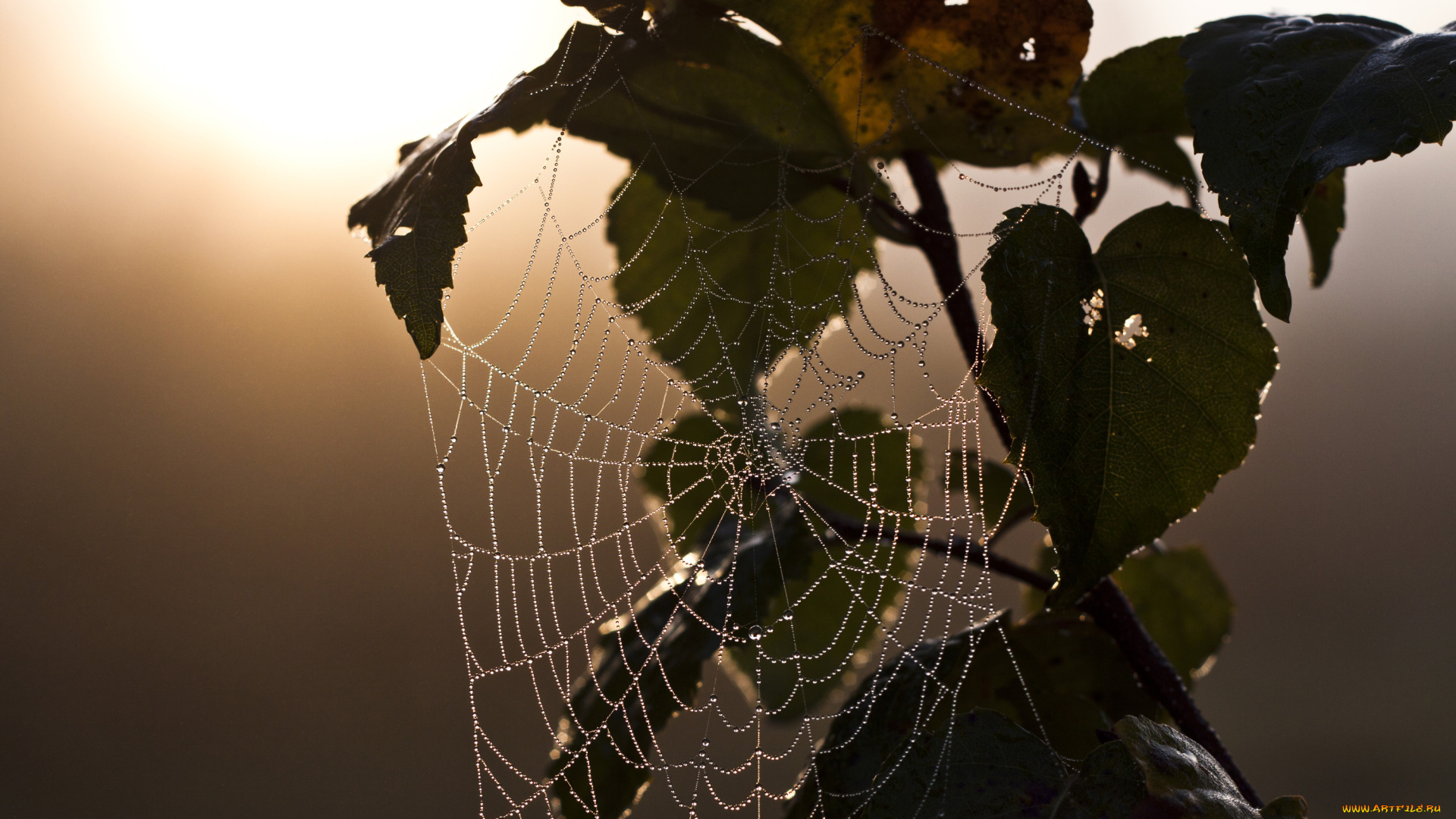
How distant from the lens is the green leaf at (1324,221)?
1.66ft

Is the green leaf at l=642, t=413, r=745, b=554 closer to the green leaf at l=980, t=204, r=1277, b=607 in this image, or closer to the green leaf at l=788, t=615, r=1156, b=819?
the green leaf at l=788, t=615, r=1156, b=819

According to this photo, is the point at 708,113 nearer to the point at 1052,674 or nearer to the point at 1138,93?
the point at 1138,93

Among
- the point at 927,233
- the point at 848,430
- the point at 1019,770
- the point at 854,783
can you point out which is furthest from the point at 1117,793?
the point at 848,430

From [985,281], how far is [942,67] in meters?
0.16

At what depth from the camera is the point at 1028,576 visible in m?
0.58

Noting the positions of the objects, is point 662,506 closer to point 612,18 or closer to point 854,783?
point 854,783

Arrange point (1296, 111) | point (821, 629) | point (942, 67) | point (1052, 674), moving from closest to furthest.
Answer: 1. point (1296, 111)
2. point (942, 67)
3. point (1052, 674)
4. point (821, 629)

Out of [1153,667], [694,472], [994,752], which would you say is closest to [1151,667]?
[1153,667]

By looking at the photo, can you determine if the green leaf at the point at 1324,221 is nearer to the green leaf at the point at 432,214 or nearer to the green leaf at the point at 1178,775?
the green leaf at the point at 1178,775

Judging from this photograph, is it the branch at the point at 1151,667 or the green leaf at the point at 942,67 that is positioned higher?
the green leaf at the point at 942,67

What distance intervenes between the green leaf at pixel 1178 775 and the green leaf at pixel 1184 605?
1.25ft

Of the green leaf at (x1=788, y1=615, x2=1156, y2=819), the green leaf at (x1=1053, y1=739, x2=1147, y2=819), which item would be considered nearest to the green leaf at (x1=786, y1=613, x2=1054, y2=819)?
the green leaf at (x1=788, y1=615, x2=1156, y2=819)

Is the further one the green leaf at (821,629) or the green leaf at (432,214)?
the green leaf at (821,629)

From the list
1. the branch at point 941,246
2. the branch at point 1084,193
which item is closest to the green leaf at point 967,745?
the branch at point 941,246
